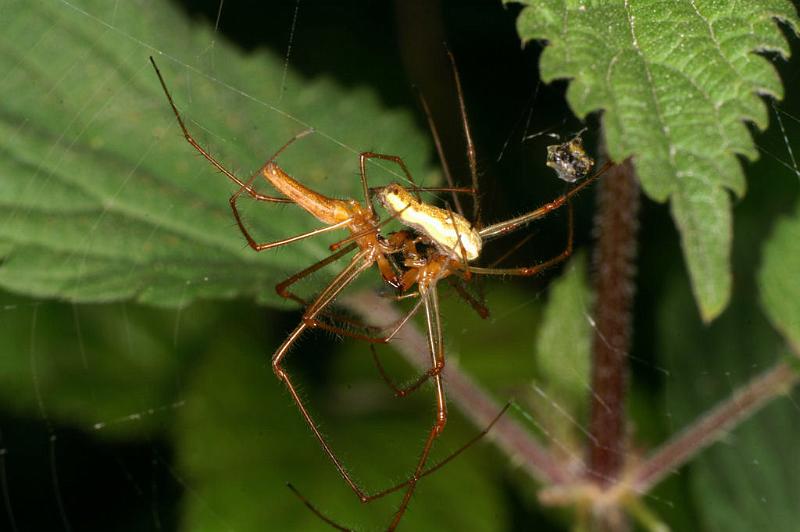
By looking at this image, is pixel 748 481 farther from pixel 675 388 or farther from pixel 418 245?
pixel 418 245

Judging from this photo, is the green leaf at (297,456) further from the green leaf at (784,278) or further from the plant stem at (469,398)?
the green leaf at (784,278)

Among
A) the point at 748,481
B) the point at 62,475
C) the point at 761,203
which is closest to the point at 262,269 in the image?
the point at 62,475

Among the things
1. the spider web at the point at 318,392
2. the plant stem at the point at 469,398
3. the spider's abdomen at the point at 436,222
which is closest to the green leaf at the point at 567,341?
the spider web at the point at 318,392

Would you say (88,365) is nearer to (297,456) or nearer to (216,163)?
(297,456)

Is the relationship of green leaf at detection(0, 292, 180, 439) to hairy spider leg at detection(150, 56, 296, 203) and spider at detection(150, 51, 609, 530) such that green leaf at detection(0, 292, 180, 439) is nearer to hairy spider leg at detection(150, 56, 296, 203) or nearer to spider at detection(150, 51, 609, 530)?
spider at detection(150, 51, 609, 530)

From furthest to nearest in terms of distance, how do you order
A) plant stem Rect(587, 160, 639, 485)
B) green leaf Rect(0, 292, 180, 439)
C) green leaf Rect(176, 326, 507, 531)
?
green leaf Rect(0, 292, 180, 439)
green leaf Rect(176, 326, 507, 531)
plant stem Rect(587, 160, 639, 485)

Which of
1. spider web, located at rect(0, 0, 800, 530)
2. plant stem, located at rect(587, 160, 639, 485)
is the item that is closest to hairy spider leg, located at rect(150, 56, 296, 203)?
spider web, located at rect(0, 0, 800, 530)

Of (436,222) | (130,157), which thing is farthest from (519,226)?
(130,157)

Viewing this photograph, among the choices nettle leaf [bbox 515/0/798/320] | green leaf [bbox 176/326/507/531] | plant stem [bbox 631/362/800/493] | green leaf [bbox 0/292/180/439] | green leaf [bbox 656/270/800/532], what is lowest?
green leaf [bbox 0/292/180/439]
